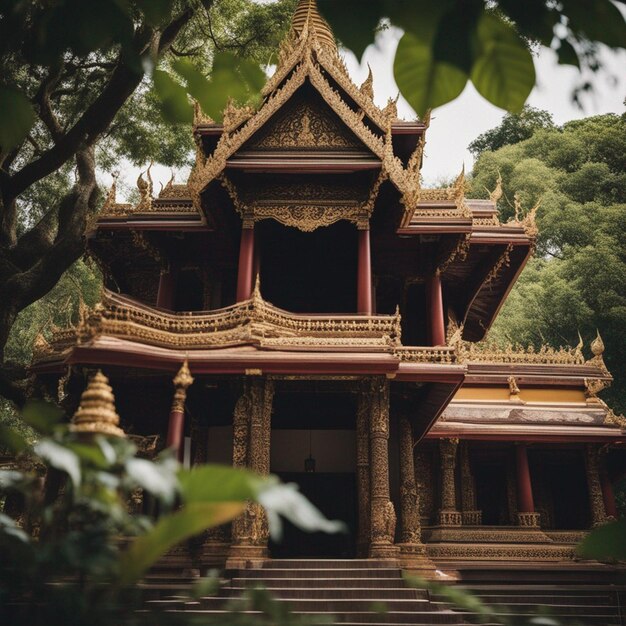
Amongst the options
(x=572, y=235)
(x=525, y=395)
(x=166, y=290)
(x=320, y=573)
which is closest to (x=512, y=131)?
(x=572, y=235)

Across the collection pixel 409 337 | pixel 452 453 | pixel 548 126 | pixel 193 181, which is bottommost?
pixel 452 453

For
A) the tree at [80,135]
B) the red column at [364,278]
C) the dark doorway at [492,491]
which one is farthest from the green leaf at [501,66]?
the dark doorway at [492,491]

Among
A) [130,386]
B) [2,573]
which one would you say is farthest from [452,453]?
[2,573]

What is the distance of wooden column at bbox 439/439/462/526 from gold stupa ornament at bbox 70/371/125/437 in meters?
11.2

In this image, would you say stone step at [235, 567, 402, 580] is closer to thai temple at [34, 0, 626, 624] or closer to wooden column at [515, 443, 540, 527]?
thai temple at [34, 0, 626, 624]

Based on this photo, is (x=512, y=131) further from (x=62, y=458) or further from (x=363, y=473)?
(x=62, y=458)

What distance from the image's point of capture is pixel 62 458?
86 cm

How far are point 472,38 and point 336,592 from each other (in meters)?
7.59

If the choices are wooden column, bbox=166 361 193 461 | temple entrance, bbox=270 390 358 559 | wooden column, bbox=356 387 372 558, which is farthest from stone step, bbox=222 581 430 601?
temple entrance, bbox=270 390 358 559

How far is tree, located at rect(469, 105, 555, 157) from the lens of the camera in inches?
1938

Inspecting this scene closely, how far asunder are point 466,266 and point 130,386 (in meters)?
7.50

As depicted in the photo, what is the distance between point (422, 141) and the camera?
41.6ft

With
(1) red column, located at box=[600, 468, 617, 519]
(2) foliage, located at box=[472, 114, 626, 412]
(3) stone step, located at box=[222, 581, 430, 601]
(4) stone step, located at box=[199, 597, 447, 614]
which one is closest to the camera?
(4) stone step, located at box=[199, 597, 447, 614]

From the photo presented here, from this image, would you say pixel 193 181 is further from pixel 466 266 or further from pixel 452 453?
pixel 452 453
